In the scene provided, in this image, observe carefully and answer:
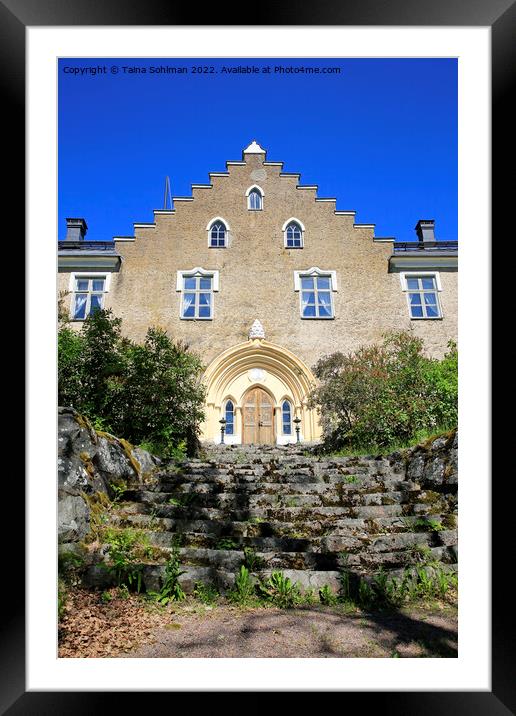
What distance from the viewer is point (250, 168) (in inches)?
569

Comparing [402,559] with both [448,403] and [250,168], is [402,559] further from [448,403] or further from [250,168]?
[250,168]

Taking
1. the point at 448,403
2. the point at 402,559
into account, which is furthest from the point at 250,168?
the point at 402,559

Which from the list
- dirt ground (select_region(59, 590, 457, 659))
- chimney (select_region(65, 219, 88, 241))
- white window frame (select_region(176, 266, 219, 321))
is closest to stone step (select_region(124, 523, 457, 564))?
dirt ground (select_region(59, 590, 457, 659))

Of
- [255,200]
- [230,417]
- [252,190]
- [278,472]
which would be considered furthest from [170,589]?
[252,190]

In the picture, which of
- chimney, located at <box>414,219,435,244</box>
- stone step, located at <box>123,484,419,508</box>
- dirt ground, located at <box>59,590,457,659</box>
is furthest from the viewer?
chimney, located at <box>414,219,435,244</box>

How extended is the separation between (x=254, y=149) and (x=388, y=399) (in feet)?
30.5

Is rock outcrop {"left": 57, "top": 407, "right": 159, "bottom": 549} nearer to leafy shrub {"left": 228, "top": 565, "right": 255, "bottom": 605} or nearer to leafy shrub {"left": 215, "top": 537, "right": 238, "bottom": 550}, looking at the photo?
leafy shrub {"left": 215, "top": 537, "right": 238, "bottom": 550}

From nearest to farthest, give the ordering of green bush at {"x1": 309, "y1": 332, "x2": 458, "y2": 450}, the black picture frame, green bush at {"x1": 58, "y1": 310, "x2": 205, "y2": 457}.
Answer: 1. the black picture frame
2. green bush at {"x1": 58, "y1": 310, "x2": 205, "y2": 457}
3. green bush at {"x1": 309, "y1": 332, "x2": 458, "y2": 450}

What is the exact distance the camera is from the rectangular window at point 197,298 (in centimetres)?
1319

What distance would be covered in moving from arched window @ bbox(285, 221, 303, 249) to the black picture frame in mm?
10853

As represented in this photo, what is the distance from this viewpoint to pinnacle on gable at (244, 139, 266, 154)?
14.7 m

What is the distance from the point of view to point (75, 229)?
14.7m

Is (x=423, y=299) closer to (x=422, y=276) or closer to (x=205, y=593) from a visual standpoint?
(x=422, y=276)
